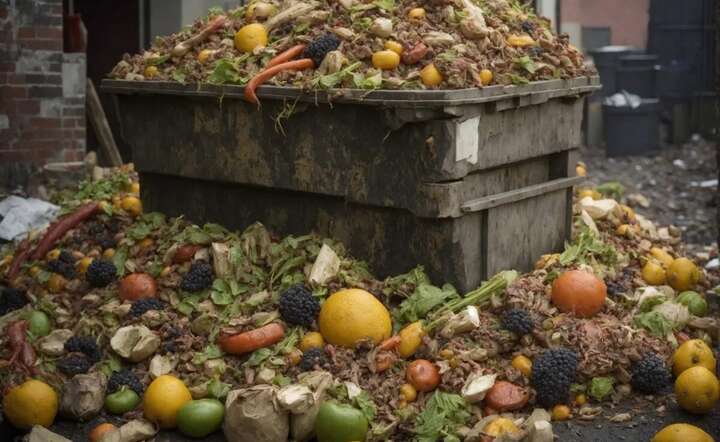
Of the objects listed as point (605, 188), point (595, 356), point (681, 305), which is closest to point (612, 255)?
point (681, 305)

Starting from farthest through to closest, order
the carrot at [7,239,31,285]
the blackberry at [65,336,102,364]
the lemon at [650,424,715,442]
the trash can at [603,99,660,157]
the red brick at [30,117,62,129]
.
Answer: the trash can at [603,99,660,157], the red brick at [30,117,62,129], the carrot at [7,239,31,285], the blackberry at [65,336,102,364], the lemon at [650,424,715,442]

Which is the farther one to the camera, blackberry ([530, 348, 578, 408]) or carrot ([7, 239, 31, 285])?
carrot ([7, 239, 31, 285])

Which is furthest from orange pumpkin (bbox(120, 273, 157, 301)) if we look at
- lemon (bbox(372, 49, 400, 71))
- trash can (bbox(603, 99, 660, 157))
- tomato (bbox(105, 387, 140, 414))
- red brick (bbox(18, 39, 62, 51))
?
trash can (bbox(603, 99, 660, 157))

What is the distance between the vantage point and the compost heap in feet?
20.9

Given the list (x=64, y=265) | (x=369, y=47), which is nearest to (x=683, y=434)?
(x=369, y=47)

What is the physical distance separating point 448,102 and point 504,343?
135 cm

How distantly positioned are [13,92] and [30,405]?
4.61 metres

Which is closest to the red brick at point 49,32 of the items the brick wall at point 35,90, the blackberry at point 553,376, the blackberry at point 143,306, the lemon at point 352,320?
the brick wall at point 35,90

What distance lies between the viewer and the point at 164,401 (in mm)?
5691

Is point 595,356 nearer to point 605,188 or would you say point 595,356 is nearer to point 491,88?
point 491,88

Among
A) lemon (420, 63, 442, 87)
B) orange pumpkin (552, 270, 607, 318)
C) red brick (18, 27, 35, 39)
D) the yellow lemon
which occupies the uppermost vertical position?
the yellow lemon

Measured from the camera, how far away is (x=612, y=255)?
717 cm

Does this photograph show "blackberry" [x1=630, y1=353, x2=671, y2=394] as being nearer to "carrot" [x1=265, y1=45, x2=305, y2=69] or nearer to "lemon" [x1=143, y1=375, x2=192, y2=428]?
"lemon" [x1=143, y1=375, x2=192, y2=428]

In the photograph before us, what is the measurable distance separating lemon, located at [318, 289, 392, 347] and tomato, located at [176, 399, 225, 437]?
76 centimetres
